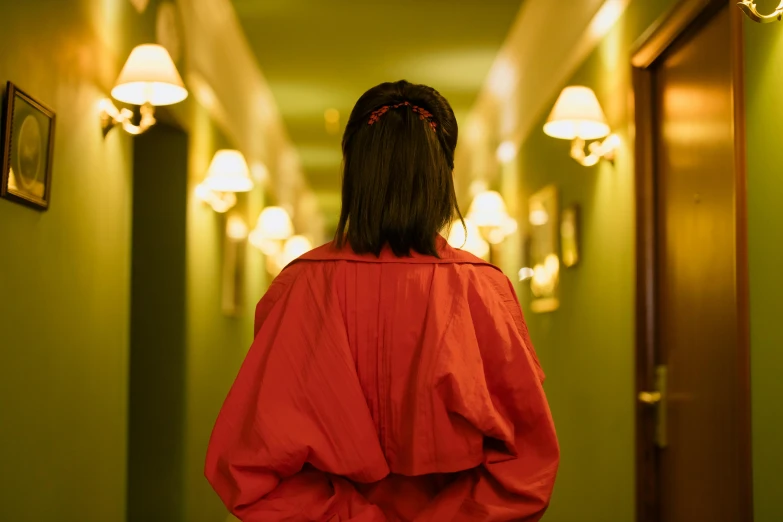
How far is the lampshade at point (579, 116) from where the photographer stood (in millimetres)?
3955

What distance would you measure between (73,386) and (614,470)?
2.18 meters

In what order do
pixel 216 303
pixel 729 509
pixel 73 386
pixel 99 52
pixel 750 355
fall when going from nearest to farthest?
1. pixel 750 355
2. pixel 729 509
3. pixel 73 386
4. pixel 99 52
5. pixel 216 303

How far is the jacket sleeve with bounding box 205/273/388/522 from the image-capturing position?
1.22 metres

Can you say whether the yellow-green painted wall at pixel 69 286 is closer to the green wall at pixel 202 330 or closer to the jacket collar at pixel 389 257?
the green wall at pixel 202 330

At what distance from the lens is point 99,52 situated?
141 inches

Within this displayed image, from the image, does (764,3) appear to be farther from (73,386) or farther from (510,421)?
(73,386)

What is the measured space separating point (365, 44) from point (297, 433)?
19.3ft

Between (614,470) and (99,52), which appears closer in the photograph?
(99,52)

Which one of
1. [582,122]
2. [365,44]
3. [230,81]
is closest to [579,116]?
[582,122]

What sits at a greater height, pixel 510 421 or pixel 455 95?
pixel 455 95

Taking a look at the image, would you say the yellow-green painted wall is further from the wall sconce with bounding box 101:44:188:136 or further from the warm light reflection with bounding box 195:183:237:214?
the warm light reflection with bounding box 195:183:237:214

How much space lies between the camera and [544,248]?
17.8 ft

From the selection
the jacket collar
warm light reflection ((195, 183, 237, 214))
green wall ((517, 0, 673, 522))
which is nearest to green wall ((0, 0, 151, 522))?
warm light reflection ((195, 183, 237, 214))

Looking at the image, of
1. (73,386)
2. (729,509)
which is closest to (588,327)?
→ (729,509)
